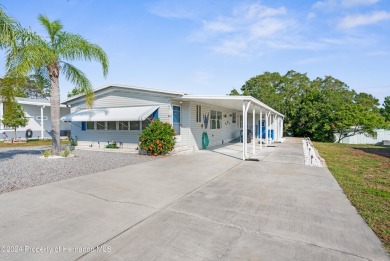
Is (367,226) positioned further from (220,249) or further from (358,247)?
(220,249)

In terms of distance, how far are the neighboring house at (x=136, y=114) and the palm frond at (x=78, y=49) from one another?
96.3 inches

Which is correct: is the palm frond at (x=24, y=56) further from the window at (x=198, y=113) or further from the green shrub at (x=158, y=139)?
the window at (x=198, y=113)

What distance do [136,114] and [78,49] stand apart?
13.8 feet

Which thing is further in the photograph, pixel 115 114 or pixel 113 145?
pixel 113 145

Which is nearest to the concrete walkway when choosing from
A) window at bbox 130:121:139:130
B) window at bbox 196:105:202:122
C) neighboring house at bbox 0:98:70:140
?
window at bbox 130:121:139:130

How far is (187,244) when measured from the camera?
10.8 feet

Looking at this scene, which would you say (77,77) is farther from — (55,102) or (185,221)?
(185,221)

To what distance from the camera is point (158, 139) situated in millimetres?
11695

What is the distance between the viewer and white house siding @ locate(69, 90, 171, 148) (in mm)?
12820

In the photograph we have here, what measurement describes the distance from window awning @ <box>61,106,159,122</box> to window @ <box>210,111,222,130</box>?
512 centimetres

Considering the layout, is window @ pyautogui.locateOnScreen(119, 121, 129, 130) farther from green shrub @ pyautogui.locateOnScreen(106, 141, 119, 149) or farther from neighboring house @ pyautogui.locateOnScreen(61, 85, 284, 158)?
green shrub @ pyautogui.locateOnScreen(106, 141, 119, 149)

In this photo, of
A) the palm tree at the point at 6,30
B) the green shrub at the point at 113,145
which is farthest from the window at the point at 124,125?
the palm tree at the point at 6,30

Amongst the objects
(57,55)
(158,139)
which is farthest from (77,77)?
(158,139)

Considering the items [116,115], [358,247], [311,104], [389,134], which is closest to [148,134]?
[116,115]
